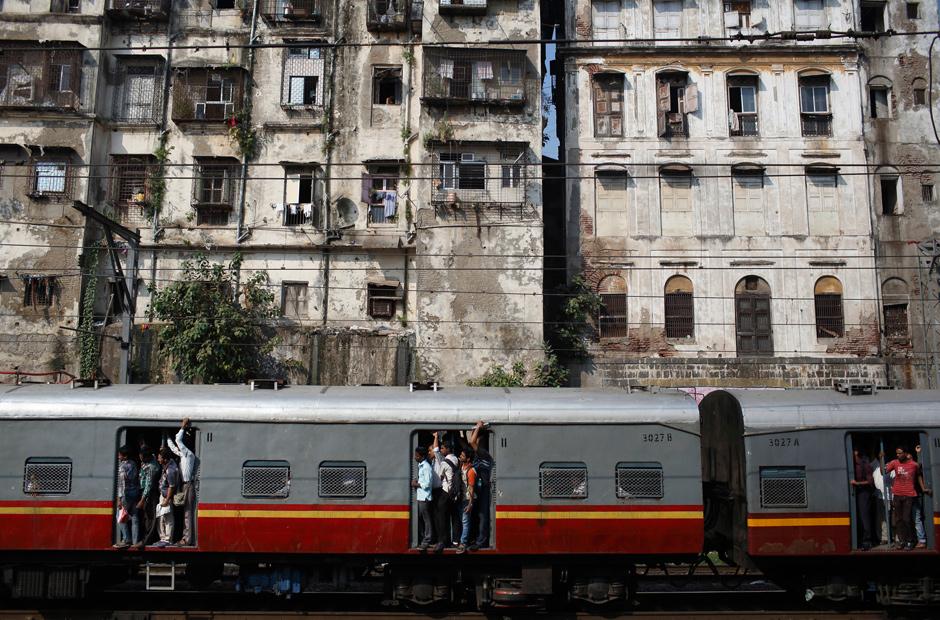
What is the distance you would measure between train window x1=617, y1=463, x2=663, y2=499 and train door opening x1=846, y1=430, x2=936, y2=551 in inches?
108

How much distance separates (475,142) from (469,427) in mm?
16698

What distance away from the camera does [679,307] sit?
86.4 ft

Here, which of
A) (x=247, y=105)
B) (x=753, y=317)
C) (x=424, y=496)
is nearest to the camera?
(x=424, y=496)

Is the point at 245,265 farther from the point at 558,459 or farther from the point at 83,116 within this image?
the point at 558,459

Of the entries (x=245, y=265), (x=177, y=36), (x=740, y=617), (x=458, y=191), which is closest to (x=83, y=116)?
(x=177, y=36)

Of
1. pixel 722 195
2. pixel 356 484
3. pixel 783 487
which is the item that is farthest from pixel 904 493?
pixel 722 195

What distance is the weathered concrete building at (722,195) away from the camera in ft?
85.4

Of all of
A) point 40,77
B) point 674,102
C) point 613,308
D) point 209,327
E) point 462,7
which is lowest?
point 209,327

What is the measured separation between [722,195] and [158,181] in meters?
19.5

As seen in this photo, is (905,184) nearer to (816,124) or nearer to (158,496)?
(816,124)

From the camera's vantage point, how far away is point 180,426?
11.0 meters

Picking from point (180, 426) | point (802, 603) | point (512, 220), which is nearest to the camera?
point (180, 426)

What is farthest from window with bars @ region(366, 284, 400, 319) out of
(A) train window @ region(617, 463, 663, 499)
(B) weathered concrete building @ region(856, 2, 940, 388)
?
(B) weathered concrete building @ region(856, 2, 940, 388)

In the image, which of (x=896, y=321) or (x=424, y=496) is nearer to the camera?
(x=424, y=496)
